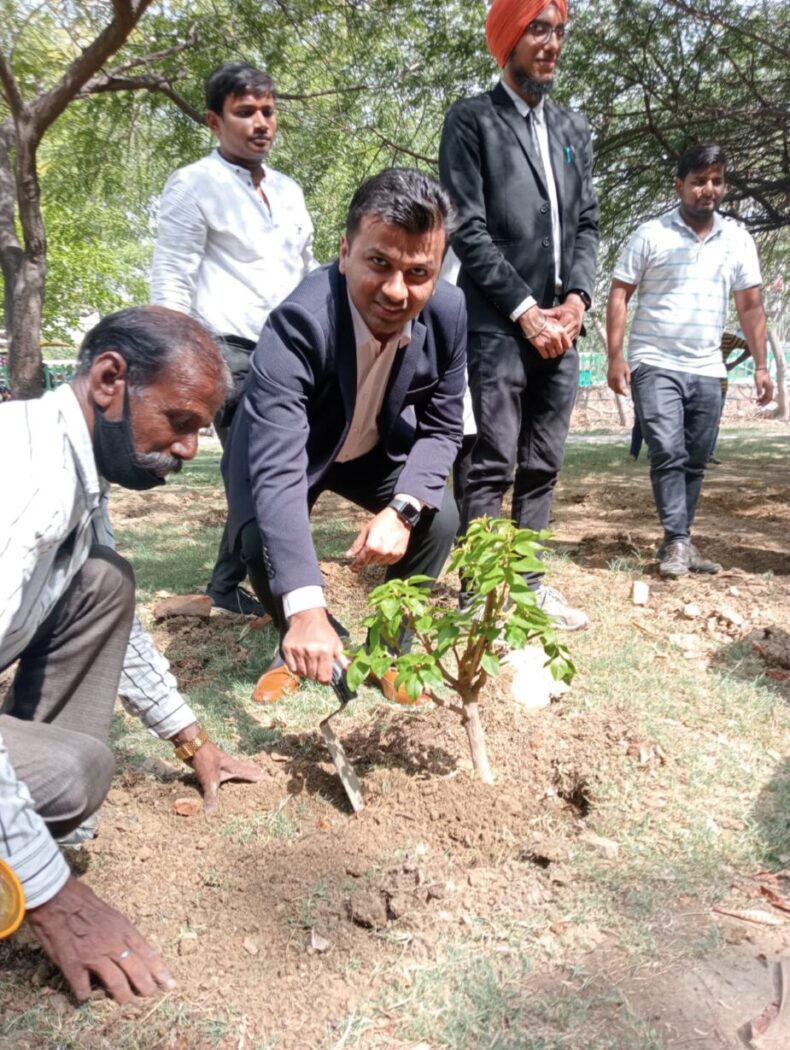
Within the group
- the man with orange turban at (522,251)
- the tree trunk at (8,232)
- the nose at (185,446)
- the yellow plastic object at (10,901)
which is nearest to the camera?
the yellow plastic object at (10,901)

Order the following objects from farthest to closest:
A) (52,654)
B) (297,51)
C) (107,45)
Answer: (297,51) → (107,45) → (52,654)

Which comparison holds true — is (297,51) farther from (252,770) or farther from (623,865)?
(623,865)

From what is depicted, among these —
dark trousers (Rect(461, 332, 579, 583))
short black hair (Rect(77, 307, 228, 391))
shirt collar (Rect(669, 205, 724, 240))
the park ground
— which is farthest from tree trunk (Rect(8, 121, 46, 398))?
short black hair (Rect(77, 307, 228, 391))

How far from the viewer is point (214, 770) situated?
7.75ft

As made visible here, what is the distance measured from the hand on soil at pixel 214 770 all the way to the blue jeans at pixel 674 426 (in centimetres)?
251

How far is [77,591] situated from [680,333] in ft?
10.5

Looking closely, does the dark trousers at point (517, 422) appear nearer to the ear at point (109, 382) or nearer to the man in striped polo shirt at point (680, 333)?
the man in striped polo shirt at point (680, 333)

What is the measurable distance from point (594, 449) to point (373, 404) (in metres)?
8.52

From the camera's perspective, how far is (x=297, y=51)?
6656 mm

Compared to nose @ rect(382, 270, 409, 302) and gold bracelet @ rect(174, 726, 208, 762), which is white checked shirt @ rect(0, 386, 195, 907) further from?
nose @ rect(382, 270, 409, 302)

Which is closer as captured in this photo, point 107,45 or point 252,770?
point 252,770

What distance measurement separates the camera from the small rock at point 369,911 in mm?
1868

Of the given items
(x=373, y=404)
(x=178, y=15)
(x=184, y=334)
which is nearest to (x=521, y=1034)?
(x=184, y=334)

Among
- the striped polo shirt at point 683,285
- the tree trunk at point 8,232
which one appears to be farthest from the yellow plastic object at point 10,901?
the tree trunk at point 8,232
